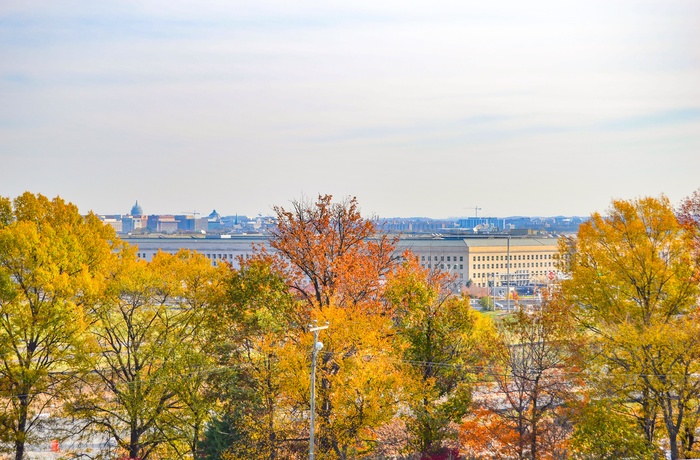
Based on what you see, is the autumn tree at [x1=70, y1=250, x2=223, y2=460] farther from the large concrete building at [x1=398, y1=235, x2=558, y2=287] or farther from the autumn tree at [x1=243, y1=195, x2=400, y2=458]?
the large concrete building at [x1=398, y1=235, x2=558, y2=287]

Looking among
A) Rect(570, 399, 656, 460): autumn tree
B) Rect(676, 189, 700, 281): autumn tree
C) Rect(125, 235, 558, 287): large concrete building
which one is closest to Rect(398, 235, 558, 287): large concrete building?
Rect(125, 235, 558, 287): large concrete building

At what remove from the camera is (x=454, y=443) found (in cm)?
3192

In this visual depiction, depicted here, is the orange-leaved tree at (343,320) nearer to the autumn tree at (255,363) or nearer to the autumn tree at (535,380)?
the autumn tree at (255,363)

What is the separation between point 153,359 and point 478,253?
128 m

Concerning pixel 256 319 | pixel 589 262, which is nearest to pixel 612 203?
pixel 589 262

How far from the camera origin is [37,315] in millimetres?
32000

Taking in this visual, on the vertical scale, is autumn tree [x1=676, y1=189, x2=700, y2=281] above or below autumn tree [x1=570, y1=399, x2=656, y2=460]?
above

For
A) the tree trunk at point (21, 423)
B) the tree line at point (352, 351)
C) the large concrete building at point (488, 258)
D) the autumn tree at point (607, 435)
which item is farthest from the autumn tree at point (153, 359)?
the large concrete building at point (488, 258)

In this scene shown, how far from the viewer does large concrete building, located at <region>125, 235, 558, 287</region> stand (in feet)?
504

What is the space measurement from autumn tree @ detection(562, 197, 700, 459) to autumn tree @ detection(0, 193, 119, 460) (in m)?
17.3

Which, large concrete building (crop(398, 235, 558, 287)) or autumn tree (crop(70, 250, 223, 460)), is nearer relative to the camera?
autumn tree (crop(70, 250, 223, 460))

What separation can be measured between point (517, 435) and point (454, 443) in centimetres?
322

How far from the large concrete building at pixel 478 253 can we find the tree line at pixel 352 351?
111 m

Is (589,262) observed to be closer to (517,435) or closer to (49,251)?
(517,435)
